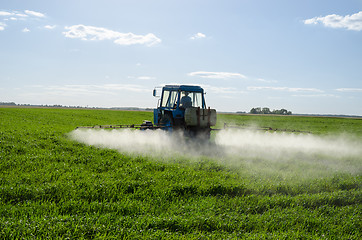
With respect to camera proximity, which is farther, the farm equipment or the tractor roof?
the tractor roof

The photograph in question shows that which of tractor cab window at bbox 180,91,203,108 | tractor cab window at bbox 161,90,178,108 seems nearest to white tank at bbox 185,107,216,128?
tractor cab window at bbox 180,91,203,108

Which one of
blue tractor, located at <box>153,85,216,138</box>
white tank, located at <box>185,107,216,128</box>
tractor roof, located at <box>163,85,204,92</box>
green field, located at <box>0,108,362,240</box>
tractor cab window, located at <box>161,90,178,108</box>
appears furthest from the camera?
tractor cab window, located at <box>161,90,178,108</box>

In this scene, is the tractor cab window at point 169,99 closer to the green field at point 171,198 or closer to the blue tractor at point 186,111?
the blue tractor at point 186,111

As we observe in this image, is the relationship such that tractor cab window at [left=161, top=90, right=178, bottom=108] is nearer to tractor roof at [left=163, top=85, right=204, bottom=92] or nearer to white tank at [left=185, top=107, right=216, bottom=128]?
tractor roof at [left=163, top=85, right=204, bottom=92]

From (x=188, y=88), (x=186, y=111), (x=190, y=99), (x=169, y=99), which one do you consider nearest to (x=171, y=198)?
(x=186, y=111)

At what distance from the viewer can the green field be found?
502cm

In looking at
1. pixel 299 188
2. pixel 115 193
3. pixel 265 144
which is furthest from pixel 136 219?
pixel 265 144

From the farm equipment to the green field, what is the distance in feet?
10.9

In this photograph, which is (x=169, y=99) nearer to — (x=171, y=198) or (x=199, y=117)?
(x=199, y=117)

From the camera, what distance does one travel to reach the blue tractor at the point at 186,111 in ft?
43.8

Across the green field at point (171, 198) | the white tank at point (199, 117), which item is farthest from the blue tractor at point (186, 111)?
the green field at point (171, 198)

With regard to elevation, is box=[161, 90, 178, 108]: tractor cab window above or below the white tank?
above

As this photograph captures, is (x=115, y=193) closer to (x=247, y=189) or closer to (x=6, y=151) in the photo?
(x=247, y=189)

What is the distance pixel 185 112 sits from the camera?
13.3m
